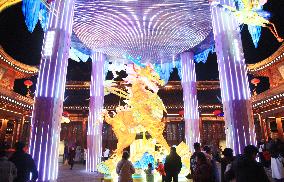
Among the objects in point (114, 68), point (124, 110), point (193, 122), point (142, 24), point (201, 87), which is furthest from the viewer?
point (201, 87)

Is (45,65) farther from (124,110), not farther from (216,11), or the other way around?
Answer: (216,11)

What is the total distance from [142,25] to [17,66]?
299 inches

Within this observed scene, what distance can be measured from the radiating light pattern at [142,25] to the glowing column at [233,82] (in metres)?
2.43

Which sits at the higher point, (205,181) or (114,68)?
(114,68)

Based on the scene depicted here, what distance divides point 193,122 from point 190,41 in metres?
3.76

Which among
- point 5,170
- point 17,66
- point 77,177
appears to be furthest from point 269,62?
point 17,66

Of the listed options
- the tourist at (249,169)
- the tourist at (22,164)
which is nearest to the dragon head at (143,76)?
the tourist at (22,164)

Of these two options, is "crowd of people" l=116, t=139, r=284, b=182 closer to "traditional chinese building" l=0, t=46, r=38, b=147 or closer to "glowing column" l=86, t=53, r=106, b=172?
"glowing column" l=86, t=53, r=106, b=172

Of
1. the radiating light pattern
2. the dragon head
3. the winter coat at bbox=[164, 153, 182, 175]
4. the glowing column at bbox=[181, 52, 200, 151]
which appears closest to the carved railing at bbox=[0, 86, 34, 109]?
the radiating light pattern

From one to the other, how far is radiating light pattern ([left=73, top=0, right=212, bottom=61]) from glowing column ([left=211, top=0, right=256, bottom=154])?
2427 millimetres

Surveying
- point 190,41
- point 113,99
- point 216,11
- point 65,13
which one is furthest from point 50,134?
point 113,99

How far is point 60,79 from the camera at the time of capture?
17.9 ft

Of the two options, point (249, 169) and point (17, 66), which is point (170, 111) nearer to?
point (17, 66)

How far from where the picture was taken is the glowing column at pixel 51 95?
4.91 m
